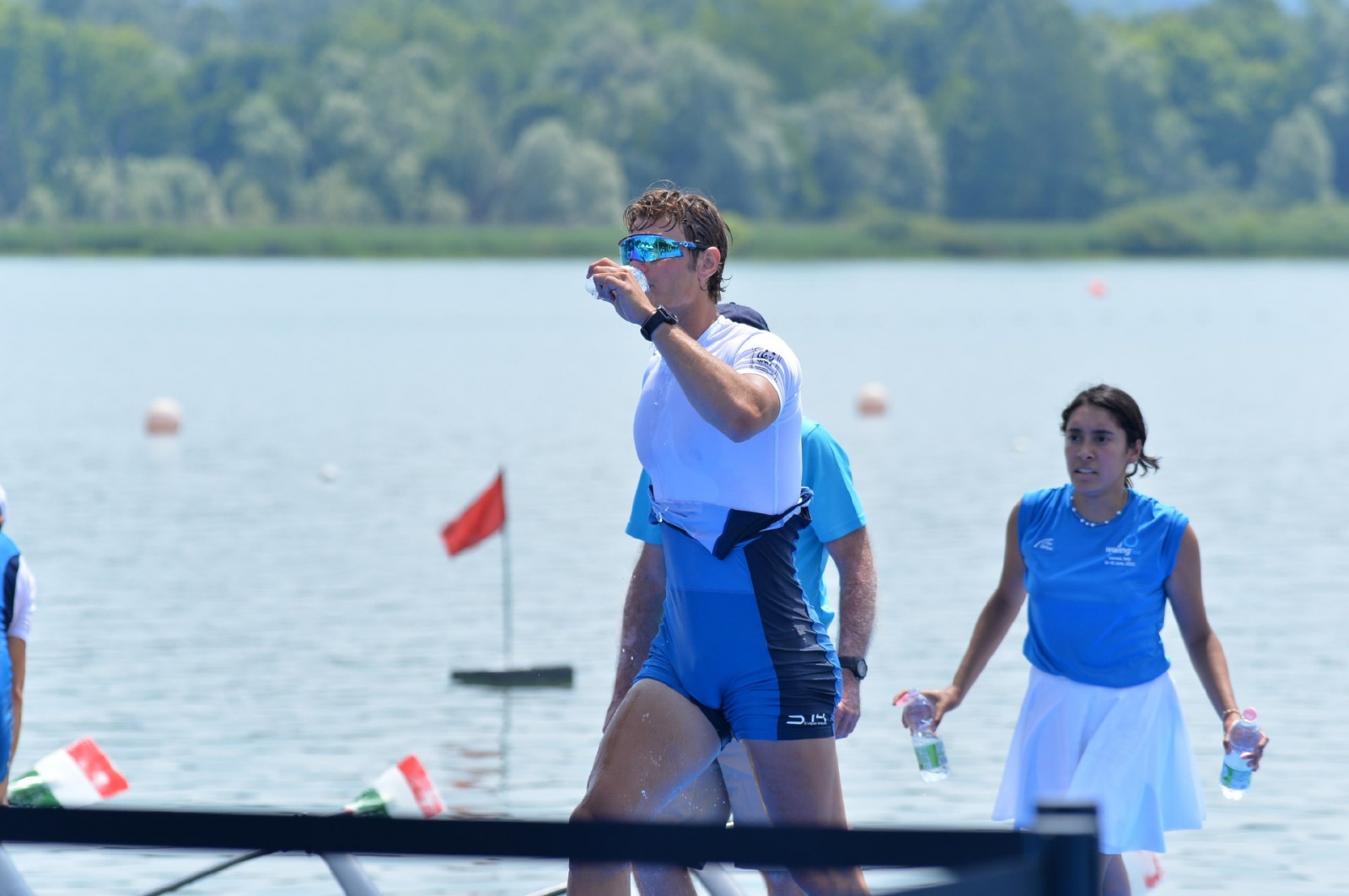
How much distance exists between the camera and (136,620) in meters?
15.3

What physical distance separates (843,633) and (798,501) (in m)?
0.53

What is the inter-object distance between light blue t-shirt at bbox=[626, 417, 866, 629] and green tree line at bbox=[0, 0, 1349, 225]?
103886 mm

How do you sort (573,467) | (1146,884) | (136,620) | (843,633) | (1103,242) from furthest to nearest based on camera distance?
(1103,242)
(573,467)
(136,620)
(1146,884)
(843,633)

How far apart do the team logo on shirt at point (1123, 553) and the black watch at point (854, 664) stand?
0.75 meters

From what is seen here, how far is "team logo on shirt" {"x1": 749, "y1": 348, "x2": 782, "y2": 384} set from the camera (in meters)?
4.77

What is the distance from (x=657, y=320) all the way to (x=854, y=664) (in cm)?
114

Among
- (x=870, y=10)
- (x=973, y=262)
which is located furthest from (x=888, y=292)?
(x=870, y=10)

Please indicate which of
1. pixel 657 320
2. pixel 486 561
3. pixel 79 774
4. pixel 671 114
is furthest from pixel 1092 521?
pixel 671 114

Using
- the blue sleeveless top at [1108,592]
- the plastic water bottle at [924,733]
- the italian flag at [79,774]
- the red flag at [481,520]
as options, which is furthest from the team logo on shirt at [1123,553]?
the red flag at [481,520]

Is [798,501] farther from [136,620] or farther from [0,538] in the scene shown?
[136,620]

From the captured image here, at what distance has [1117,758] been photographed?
557 centimetres

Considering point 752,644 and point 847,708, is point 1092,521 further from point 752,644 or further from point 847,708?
point 752,644

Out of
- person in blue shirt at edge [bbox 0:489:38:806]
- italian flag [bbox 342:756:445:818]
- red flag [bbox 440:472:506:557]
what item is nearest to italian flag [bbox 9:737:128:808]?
italian flag [bbox 342:756:445:818]

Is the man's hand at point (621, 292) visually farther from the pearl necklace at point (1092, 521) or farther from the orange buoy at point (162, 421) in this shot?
the orange buoy at point (162, 421)
